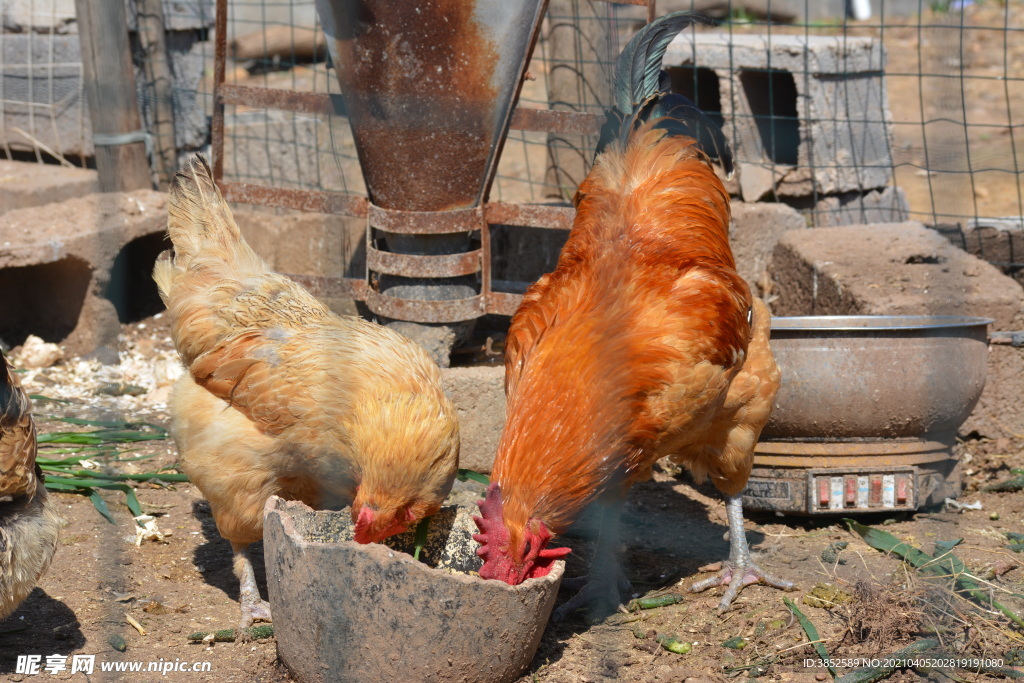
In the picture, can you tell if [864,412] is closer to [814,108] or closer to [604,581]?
[604,581]

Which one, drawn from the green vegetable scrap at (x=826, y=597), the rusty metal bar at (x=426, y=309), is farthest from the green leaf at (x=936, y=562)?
the rusty metal bar at (x=426, y=309)

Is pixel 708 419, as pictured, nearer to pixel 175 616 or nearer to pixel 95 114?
pixel 175 616

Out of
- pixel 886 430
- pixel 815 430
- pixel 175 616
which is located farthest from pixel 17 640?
pixel 886 430

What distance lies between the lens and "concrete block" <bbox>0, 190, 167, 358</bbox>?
493 cm

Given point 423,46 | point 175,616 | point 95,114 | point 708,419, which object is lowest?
point 175,616

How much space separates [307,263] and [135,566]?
2.48 meters

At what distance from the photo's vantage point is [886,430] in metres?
3.53

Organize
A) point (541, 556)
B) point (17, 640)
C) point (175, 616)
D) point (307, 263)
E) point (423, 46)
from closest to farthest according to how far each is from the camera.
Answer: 1. point (541, 556)
2. point (17, 640)
3. point (175, 616)
4. point (423, 46)
5. point (307, 263)

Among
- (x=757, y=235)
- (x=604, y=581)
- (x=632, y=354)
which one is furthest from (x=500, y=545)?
(x=757, y=235)

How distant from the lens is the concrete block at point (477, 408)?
12.1 ft

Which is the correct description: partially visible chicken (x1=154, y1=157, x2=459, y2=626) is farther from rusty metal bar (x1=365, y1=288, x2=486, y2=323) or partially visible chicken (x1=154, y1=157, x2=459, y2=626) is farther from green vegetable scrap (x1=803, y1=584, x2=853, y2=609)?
green vegetable scrap (x1=803, y1=584, x2=853, y2=609)

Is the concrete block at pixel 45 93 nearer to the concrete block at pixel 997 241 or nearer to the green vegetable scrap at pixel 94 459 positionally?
the green vegetable scrap at pixel 94 459

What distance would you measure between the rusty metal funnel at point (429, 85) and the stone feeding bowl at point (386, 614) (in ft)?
6.68

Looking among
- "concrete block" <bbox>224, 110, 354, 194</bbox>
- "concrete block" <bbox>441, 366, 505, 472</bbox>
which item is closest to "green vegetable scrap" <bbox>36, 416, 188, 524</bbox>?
"concrete block" <bbox>441, 366, 505, 472</bbox>
